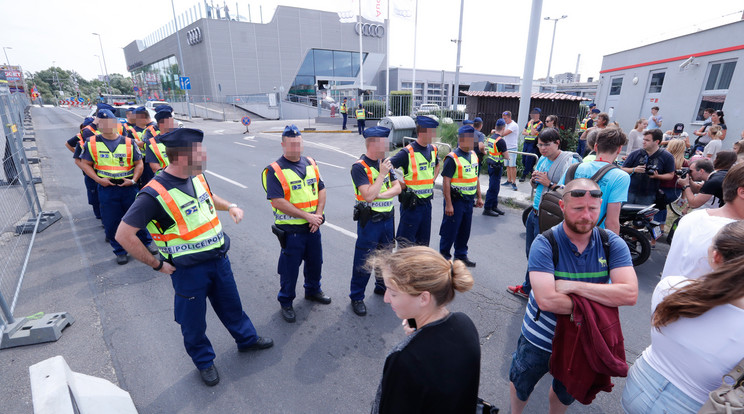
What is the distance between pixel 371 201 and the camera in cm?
346

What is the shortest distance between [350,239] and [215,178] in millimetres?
5880

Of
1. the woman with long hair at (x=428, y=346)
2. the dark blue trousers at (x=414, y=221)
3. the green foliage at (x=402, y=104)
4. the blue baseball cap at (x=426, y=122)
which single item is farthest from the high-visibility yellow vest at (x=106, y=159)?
the green foliage at (x=402, y=104)

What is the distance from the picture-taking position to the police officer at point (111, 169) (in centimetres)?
489

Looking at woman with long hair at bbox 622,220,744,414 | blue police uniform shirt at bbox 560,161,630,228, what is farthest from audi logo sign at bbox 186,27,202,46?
woman with long hair at bbox 622,220,744,414

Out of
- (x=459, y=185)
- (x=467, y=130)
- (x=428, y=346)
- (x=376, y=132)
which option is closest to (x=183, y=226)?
(x=376, y=132)

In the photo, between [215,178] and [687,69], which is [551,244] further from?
[687,69]

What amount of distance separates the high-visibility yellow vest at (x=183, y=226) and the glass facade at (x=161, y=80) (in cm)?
4723

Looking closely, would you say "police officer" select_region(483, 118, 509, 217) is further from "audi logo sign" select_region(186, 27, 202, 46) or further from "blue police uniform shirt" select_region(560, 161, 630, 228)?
"audi logo sign" select_region(186, 27, 202, 46)

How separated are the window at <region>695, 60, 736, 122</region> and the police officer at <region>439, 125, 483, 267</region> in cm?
1291

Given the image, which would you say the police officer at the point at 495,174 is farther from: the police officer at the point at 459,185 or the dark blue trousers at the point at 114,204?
the dark blue trousers at the point at 114,204

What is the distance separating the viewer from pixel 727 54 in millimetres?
11375

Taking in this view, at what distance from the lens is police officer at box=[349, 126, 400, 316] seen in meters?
3.42

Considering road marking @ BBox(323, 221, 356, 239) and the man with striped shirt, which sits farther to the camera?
road marking @ BBox(323, 221, 356, 239)

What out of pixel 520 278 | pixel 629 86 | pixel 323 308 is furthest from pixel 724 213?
pixel 629 86
